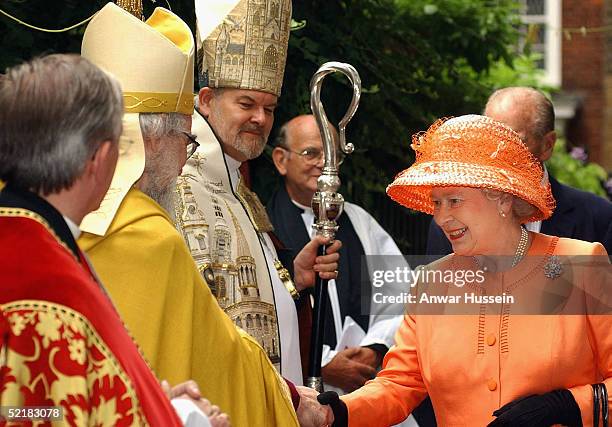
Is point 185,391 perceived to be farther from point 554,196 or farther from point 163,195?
point 554,196

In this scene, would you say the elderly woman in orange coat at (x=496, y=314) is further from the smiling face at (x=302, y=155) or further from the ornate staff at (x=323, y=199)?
the smiling face at (x=302, y=155)

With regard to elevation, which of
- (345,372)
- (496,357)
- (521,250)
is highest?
(521,250)

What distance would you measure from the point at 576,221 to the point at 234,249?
2.06 m

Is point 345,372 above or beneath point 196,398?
beneath

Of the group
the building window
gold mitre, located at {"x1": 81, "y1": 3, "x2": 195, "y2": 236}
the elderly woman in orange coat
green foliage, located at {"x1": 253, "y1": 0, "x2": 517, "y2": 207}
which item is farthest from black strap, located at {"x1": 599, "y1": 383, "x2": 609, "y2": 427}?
the building window

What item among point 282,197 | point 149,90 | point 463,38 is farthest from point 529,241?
point 463,38

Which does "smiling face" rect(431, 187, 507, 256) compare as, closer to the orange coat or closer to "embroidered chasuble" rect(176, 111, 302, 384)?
the orange coat

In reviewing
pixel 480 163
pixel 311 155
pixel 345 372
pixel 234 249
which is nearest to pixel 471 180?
pixel 480 163

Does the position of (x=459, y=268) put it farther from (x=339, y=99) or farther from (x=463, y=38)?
(x=463, y=38)

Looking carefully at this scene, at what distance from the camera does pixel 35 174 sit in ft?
10.9

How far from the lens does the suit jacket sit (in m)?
6.86

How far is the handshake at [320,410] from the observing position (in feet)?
16.2

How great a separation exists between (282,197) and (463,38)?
2.90 m

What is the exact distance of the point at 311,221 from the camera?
7.90 metres
